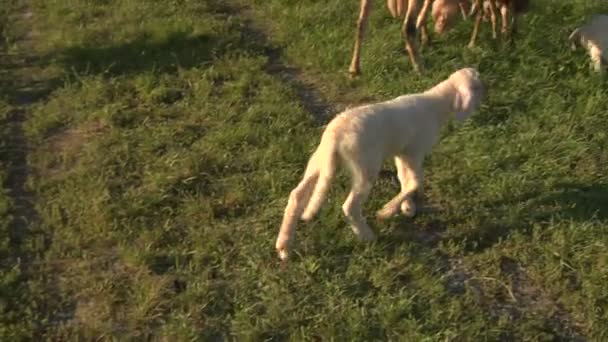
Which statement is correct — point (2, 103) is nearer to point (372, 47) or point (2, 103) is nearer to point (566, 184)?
point (372, 47)

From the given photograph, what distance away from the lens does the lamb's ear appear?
491 centimetres

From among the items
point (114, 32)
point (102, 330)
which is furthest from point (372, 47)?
point (102, 330)

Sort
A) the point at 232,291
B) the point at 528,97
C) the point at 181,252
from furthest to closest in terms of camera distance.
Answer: the point at 528,97 < the point at 181,252 < the point at 232,291

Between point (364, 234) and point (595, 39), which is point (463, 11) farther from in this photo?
point (364, 234)

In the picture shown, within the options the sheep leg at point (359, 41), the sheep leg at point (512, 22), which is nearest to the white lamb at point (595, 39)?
the sheep leg at point (512, 22)

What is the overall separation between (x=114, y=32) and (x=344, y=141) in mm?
3973

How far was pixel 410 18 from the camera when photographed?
6.89m

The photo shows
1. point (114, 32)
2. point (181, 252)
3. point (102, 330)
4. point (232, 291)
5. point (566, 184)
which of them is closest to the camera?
point (102, 330)

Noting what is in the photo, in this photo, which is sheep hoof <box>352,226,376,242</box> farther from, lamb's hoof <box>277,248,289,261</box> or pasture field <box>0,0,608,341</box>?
lamb's hoof <box>277,248,289,261</box>

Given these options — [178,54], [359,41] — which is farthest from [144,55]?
[359,41]

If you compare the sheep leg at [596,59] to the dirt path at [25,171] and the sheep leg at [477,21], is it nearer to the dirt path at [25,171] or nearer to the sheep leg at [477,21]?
the sheep leg at [477,21]

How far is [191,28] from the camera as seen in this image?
7.77 meters

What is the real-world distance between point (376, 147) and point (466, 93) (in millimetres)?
745

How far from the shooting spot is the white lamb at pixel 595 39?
6.87 m
